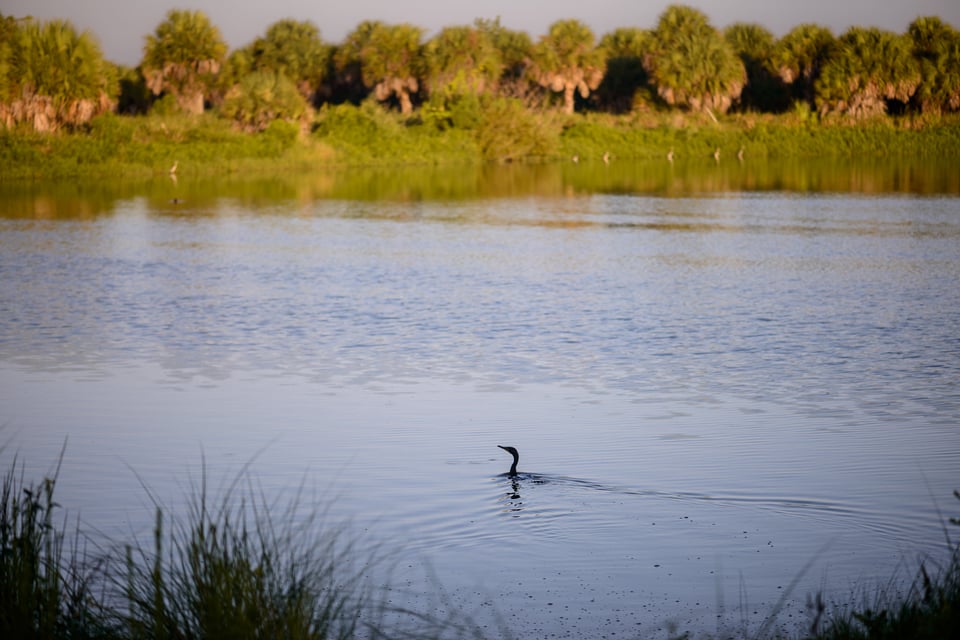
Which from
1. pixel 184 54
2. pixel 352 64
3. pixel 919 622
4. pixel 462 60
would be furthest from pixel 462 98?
pixel 919 622

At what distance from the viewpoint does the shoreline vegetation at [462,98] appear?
55.7m

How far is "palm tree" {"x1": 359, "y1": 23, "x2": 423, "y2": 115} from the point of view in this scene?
83875 mm

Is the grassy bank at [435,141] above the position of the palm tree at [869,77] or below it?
below

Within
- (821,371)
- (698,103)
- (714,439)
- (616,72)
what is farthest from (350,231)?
(616,72)

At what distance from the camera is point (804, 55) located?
266ft

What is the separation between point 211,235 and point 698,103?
52.9 m

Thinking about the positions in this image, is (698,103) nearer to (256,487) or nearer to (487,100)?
(487,100)

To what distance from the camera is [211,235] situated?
30625mm

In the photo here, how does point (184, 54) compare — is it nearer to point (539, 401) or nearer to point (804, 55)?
point (804, 55)

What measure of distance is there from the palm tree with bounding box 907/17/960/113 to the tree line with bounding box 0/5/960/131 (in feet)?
0.27

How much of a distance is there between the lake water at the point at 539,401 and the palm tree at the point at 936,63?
50849 mm

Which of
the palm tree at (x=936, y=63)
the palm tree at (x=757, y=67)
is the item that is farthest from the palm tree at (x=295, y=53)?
the palm tree at (x=936, y=63)

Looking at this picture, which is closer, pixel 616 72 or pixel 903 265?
pixel 903 265

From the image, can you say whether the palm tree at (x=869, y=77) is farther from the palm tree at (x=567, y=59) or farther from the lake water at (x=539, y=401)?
the lake water at (x=539, y=401)
